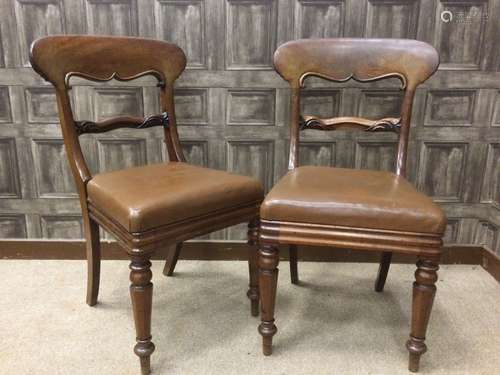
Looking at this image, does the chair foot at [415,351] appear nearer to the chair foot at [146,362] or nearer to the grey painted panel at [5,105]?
the chair foot at [146,362]

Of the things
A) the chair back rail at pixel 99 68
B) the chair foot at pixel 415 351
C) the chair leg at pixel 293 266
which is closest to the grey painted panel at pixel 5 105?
the chair back rail at pixel 99 68

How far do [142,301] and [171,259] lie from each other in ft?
2.05

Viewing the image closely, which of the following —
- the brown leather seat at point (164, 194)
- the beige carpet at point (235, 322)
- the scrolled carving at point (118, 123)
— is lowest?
the beige carpet at point (235, 322)

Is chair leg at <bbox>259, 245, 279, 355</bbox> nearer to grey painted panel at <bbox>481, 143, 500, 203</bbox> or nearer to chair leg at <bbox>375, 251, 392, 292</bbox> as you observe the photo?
chair leg at <bbox>375, 251, 392, 292</bbox>

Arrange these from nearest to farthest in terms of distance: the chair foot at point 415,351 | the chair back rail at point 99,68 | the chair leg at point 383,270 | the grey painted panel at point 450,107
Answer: the chair foot at point 415,351 → the chair back rail at point 99,68 → the chair leg at point 383,270 → the grey painted panel at point 450,107

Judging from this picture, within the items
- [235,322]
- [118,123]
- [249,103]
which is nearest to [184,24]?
[249,103]

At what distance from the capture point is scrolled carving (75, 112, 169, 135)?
1338mm

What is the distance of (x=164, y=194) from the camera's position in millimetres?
1089

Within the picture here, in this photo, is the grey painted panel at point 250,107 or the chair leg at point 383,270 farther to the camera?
the grey painted panel at point 250,107

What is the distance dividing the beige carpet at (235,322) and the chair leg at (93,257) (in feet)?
0.18

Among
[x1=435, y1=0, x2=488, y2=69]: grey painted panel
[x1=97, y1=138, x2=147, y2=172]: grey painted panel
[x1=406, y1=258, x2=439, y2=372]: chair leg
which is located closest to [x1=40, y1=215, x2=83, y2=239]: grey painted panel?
[x1=97, y1=138, x2=147, y2=172]: grey painted panel

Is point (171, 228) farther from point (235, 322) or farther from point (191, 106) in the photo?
point (191, 106)

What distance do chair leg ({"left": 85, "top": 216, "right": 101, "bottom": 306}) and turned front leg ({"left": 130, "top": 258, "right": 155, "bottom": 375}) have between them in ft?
1.28

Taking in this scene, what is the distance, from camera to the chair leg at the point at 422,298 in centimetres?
106
